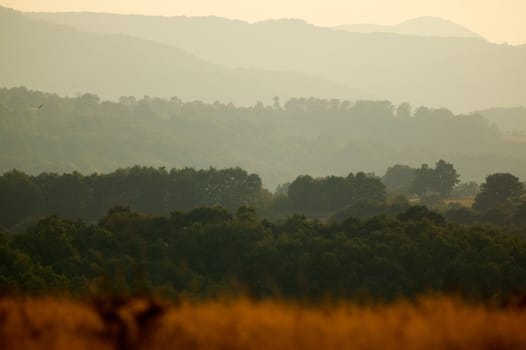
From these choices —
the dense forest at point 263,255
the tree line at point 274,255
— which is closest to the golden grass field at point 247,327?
the dense forest at point 263,255

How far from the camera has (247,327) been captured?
10102 millimetres

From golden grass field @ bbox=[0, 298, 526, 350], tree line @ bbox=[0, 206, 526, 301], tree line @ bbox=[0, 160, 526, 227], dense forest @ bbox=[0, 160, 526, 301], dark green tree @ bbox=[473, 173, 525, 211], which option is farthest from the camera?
dark green tree @ bbox=[473, 173, 525, 211]

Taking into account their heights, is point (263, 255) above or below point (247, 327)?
below

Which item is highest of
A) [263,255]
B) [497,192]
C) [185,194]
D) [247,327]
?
[247,327]

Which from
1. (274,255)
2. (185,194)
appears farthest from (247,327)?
(185,194)

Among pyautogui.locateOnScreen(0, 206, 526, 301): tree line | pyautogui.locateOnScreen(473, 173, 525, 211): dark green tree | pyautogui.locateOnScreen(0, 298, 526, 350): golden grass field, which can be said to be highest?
pyautogui.locateOnScreen(0, 298, 526, 350): golden grass field

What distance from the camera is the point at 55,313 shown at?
10.6m

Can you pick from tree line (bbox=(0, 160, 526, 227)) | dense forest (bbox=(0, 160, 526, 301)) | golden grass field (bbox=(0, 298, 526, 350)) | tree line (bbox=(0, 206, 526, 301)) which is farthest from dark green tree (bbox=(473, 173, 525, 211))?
golden grass field (bbox=(0, 298, 526, 350))

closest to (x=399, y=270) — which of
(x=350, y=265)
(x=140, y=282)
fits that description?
(x=350, y=265)

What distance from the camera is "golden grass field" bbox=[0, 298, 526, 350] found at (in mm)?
9812

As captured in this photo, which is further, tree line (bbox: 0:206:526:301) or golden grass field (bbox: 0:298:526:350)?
tree line (bbox: 0:206:526:301)

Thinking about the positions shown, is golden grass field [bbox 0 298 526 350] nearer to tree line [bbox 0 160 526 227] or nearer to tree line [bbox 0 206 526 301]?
tree line [bbox 0 206 526 301]

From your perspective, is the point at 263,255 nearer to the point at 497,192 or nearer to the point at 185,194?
the point at 185,194

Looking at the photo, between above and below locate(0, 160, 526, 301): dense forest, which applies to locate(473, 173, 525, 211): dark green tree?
above
